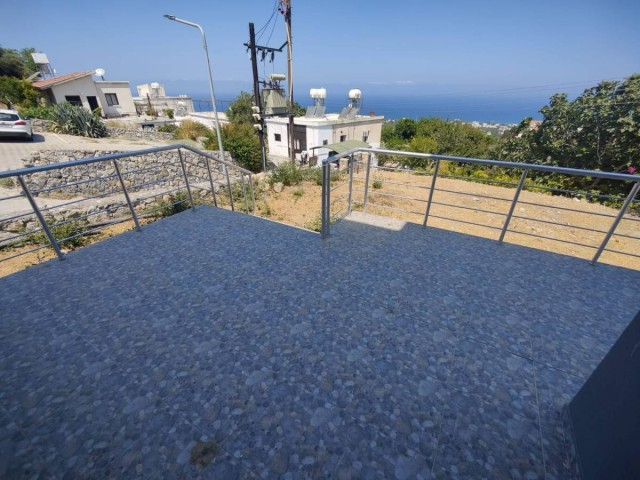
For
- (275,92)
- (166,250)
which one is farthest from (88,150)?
(166,250)

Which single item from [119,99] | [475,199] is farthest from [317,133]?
[119,99]

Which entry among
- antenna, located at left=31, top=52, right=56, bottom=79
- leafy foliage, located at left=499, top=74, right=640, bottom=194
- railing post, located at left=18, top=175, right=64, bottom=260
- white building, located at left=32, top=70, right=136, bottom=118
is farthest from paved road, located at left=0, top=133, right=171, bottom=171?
antenna, located at left=31, top=52, right=56, bottom=79

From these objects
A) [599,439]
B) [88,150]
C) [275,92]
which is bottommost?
[88,150]

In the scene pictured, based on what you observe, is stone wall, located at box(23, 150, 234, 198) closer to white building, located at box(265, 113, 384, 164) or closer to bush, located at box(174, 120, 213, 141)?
bush, located at box(174, 120, 213, 141)

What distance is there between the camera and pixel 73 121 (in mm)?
13516

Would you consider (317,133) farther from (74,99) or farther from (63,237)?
(63,237)

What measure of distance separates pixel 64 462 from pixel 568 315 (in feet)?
10.6

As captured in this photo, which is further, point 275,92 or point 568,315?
point 275,92

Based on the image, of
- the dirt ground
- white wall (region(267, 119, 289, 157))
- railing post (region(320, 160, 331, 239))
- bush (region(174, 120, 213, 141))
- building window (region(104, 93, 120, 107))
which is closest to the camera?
railing post (region(320, 160, 331, 239))

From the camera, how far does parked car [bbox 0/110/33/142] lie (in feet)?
35.3

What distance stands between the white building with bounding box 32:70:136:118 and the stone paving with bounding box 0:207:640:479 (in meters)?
23.0

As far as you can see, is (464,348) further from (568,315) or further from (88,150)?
(88,150)

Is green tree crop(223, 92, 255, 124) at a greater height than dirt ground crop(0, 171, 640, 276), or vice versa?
green tree crop(223, 92, 255, 124)

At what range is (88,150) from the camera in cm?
1030
